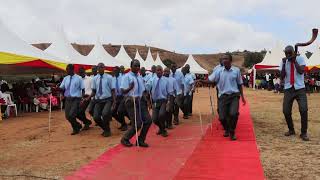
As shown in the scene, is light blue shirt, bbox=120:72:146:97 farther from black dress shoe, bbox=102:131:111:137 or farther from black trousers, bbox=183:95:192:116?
black trousers, bbox=183:95:192:116

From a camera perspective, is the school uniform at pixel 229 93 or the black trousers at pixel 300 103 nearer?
the black trousers at pixel 300 103

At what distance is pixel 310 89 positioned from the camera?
108 feet

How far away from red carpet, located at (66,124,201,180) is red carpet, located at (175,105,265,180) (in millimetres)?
204

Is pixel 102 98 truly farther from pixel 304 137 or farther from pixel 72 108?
pixel 304 137

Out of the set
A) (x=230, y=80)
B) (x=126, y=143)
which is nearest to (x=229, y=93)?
(x=230, y=80)

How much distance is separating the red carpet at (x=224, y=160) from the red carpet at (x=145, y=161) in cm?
20

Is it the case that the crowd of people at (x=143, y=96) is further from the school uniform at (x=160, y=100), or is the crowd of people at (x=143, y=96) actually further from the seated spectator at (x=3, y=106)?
the seated spectator at (x=3, y=106)

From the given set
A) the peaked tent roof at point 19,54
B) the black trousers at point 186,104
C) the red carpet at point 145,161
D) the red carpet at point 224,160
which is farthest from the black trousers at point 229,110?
the peaked tent roof at point 19,54

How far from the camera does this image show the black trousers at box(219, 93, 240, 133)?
32.0 ft

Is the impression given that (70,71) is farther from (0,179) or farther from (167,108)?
(0,179)

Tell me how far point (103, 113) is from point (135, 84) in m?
1.99

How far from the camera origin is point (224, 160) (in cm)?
769

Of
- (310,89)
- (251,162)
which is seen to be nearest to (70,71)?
(251,162)

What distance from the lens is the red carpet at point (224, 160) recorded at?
6715 millimetres
